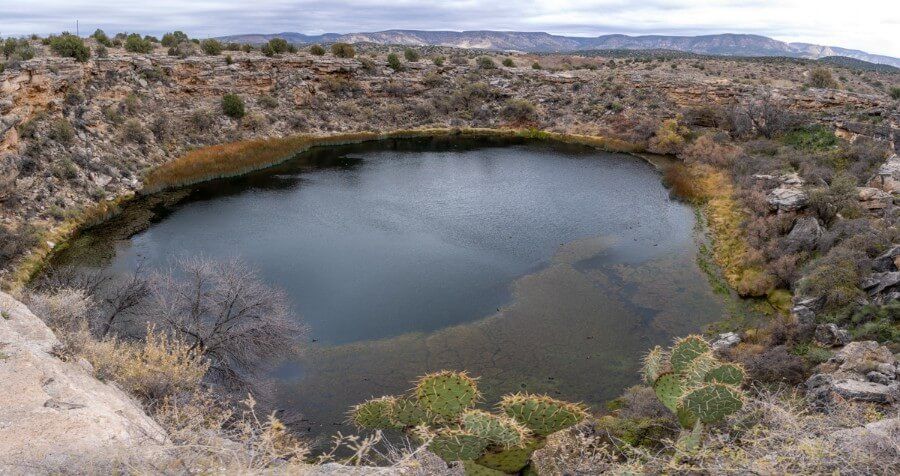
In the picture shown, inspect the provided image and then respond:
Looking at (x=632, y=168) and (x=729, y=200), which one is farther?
(x=632, y=168)

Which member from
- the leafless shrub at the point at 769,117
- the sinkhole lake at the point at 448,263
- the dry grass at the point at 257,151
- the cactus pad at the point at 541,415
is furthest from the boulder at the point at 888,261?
the dry grass at the point at 257,151

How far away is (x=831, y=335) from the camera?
13469 mm

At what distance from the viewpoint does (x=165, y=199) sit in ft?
93.6

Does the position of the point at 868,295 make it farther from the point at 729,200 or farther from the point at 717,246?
the point at 729,200

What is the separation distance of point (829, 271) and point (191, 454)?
55.4 feet

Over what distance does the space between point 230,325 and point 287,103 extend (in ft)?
109

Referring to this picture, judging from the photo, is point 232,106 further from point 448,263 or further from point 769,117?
point 769,117

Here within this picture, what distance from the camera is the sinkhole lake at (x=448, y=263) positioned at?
1474cm

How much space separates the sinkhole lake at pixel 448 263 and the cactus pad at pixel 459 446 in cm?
709

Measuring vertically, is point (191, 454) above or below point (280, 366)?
above

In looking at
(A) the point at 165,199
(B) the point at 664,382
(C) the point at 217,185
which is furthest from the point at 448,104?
(B) the point at 664,382

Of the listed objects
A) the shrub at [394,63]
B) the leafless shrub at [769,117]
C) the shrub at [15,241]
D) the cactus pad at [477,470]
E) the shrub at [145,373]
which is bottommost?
the shrub at [15,241]

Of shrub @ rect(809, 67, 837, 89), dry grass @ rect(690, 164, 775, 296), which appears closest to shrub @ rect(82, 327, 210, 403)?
dry grass @ rect(690, 164, 775, 296)

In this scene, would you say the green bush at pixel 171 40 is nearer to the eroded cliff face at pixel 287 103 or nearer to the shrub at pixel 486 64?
the eroded cliff face at pixel 287 103
